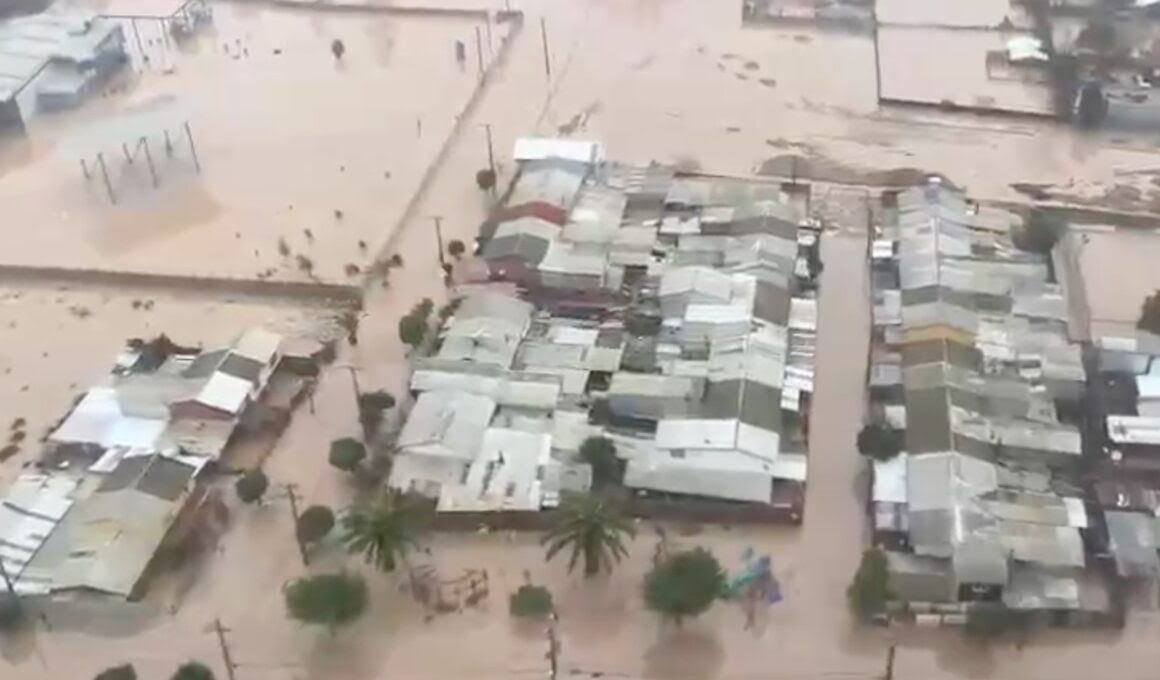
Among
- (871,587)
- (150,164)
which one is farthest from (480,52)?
(871,587)

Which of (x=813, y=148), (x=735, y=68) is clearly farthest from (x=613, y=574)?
(x=735, y=68)

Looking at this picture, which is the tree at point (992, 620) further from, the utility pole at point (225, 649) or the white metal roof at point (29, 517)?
the white metal roof at point (29, 517)

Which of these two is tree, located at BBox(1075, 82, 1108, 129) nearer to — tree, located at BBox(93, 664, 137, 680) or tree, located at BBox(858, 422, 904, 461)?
tree, located at BBox(858, 422, 904, 461)

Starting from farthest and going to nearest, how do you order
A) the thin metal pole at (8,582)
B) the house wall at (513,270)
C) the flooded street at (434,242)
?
the house wall at (513,270) → the thin metal pole at (8,582) → the flooded street at (434,242)

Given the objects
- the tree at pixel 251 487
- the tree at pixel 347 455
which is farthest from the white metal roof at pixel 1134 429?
the tree at pixel 251 487

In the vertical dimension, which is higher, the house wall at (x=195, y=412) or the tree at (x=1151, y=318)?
the tree at (x=1151, y=318)

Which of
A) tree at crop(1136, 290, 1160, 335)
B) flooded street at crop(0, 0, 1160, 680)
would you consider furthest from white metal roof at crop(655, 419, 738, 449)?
tree at crop(1136, 290, 1160, 335)
